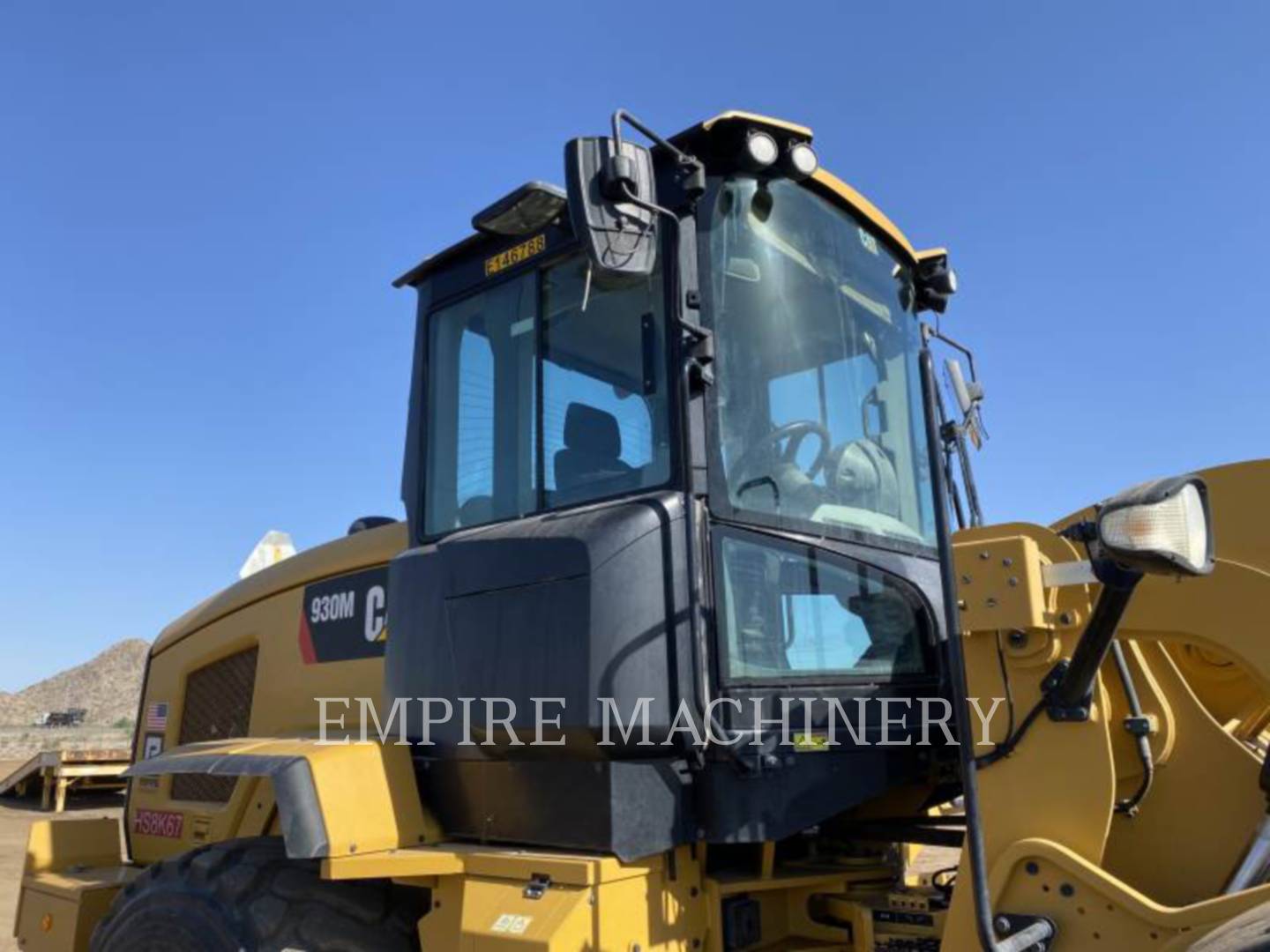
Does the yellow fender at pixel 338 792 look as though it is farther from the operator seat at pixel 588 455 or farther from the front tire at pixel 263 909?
the operator seat at pixel 588 455

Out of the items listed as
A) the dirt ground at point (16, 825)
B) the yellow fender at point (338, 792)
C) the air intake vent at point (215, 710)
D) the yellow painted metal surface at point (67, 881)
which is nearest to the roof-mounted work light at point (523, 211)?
the yellow fender at point (338, 792)

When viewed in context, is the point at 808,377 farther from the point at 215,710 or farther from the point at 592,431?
the point at 215,710

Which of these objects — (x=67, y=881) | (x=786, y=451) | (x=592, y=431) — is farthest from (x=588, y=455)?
(x=67, y=881)

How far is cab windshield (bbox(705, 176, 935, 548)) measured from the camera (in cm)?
294

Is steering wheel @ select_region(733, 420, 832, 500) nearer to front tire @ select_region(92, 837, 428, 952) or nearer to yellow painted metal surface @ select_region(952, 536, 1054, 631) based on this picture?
yellow painted metal surface @ select_region(952, 536, 1054, 631)

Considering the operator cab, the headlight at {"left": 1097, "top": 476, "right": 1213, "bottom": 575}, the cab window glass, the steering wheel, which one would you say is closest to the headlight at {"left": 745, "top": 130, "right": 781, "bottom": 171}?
the operator cab

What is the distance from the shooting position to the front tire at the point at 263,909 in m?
3.00

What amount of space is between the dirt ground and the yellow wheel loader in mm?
5542

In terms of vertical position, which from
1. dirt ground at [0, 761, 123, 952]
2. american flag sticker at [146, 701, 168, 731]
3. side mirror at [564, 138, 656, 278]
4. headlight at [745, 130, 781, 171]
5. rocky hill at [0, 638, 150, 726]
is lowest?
dirt ground at [0, 761, 123, 952]

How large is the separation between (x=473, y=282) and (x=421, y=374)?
386 millimetres

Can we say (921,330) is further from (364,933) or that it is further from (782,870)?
(364,933)

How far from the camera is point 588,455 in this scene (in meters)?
3.10

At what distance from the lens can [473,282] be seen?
352 cm

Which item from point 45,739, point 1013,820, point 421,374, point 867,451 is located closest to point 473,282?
point 421,374
